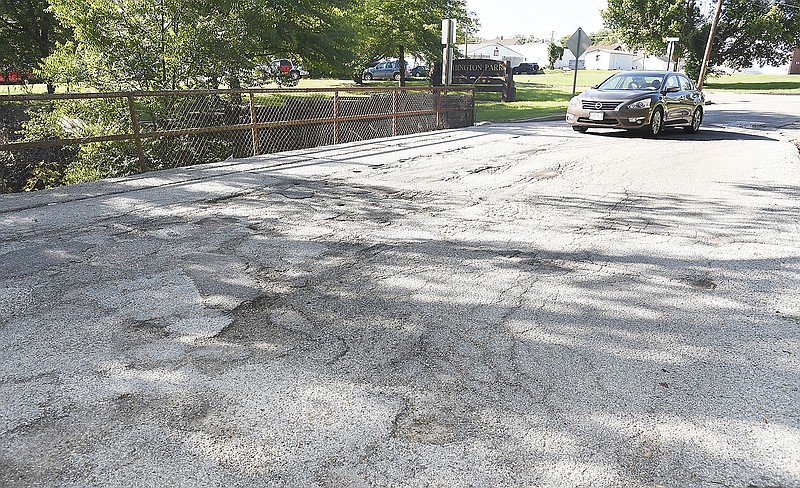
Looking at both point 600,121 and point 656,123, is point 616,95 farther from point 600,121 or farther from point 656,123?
point 656,123

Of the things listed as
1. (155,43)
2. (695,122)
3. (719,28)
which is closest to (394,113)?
(155,43)

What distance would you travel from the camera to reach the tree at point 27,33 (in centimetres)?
2316

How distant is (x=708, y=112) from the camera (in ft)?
75.8

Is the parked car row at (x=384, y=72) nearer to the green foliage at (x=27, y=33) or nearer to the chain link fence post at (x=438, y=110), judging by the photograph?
the green foliage at (x=27, y=33)

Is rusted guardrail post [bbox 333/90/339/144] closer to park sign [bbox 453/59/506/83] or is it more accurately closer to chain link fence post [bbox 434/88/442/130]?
chain link fence post [bbox 434/88/442/130]

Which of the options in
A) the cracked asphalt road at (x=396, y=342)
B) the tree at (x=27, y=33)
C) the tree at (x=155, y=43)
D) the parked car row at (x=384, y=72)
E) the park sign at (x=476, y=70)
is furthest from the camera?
the parked car row at (x=384, y=72)

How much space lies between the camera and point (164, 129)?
33.2 feet

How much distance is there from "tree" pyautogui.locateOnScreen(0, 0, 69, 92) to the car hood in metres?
19.7

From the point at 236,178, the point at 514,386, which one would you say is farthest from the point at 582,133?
the point at 514,386

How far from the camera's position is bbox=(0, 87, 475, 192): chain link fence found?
9.55 meters

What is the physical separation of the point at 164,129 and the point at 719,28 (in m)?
44.7

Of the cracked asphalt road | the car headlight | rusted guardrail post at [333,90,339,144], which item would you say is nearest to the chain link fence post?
rusted guardrail post at [333,90,339,144]

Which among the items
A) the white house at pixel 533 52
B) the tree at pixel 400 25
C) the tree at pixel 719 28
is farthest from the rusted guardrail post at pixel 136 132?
the white house at pixel 533 52

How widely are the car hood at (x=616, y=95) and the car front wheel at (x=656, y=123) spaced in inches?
18.9
